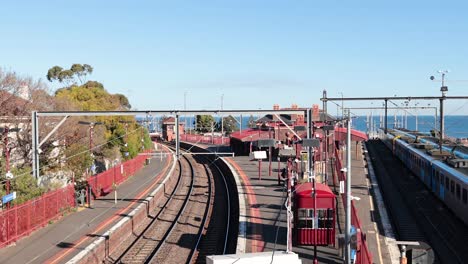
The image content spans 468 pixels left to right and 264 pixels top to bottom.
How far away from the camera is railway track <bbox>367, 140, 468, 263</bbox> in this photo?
2048 cm

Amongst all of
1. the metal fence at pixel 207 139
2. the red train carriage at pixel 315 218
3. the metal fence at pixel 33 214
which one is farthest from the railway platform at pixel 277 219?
the metal fence at pixel 207 139

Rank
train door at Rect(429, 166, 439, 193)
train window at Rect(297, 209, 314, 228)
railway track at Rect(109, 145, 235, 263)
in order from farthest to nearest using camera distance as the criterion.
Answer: train door at Rect(429, 166, 439, 193) < railway track at Rect(109, 145, 235, 263) < train window at Rect(297, 209, 314, 228)

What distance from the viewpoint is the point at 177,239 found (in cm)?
2491

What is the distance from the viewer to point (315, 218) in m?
20.0

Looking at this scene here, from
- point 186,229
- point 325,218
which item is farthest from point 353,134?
point 325,218

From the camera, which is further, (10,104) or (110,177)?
(110,177)

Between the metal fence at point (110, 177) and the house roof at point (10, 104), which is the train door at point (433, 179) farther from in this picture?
the house roof at point (10, 104)

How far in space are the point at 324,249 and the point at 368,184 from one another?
669 inches

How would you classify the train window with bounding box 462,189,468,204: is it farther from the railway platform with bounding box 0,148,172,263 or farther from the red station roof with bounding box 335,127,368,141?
the red station roof with bounding box 335,127,368,141

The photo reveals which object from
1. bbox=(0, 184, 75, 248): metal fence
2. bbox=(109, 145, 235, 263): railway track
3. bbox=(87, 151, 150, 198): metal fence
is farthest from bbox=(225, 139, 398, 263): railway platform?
bbox=(0, 184, 75, 248): metal fence

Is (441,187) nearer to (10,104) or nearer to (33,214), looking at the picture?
(33,214)

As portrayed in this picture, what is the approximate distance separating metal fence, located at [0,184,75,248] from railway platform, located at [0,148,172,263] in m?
0.32

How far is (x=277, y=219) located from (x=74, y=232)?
365 inches

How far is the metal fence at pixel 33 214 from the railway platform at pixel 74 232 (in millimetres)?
323
